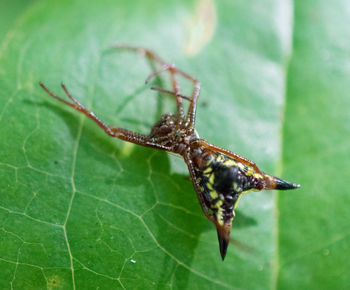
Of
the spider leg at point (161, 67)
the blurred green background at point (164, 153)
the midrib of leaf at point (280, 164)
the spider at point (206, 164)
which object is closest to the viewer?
the blurred green background at point (164, 153)

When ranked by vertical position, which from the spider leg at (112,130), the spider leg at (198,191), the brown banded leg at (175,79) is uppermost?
the brown banded leg at (175,79)

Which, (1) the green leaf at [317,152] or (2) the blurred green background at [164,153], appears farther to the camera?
(1) the green leaf at [317,152]

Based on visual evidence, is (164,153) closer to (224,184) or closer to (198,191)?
(198,191)

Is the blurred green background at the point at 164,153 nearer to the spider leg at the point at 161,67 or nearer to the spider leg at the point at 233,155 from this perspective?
the spider leg at the point at 161,67

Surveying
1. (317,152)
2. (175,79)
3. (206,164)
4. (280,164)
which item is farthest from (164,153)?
(317,152)

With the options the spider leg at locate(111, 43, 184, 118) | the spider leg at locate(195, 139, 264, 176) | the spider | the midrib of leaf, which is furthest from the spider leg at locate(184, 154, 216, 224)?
the midrib of leaf

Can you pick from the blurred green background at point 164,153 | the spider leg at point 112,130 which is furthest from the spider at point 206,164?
the blurred green background at point 164,153

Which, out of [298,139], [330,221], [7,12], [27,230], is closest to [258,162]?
[298,139]
